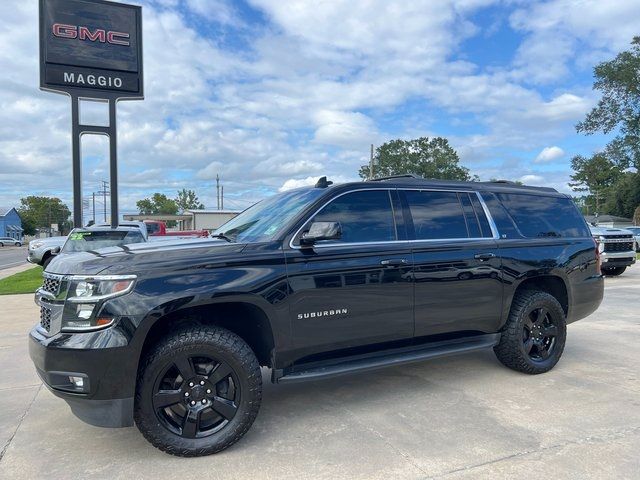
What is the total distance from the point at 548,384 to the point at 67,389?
13.7 ft

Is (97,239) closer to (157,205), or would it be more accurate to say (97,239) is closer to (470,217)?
(470,217)

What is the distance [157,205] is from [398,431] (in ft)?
366

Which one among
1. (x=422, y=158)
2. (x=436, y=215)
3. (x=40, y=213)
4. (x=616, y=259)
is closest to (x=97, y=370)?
(x=436, y=215)

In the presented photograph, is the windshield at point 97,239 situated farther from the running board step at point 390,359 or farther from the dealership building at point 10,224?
the dealership building at point 10,224

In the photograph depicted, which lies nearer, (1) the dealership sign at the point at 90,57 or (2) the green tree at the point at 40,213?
(1) the dealership sign at the point at 90,57

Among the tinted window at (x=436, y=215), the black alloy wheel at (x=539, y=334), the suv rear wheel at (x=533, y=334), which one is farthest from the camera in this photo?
the black alloy wheel at (x=539, y=334)

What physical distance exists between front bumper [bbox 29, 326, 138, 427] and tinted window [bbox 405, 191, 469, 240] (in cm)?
257

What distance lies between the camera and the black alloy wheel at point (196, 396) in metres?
3.31

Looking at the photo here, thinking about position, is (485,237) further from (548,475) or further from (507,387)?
(548,475)

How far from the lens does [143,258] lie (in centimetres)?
329

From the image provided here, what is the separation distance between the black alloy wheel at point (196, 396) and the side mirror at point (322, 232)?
43.0 inches

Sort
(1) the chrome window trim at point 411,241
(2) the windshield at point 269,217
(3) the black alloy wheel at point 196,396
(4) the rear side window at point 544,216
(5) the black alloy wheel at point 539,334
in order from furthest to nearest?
(4) the rear side window at point 544,216
(5) the black alloy wheel at point 539,334
(2) the windshield at point 269,217
(1) the chrome window trim at point 411,241
(3) the black alloy wheel at point 196,396

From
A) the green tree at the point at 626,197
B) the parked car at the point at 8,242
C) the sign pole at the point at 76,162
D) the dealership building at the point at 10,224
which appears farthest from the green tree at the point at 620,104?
the dealership building at the point at 10,224

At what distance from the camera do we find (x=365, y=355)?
4074 mm
